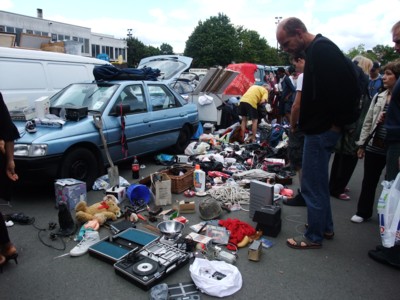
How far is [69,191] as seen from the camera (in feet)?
13.0

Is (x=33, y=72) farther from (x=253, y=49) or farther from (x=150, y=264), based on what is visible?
(x=253, y=49)

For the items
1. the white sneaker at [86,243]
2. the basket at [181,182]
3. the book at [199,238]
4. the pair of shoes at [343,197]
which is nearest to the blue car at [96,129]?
the basket at [181,182]

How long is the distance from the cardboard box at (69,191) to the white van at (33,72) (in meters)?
2.76

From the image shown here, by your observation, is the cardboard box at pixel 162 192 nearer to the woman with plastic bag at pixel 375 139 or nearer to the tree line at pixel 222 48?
the woman with plastic bag at pixel 375 139

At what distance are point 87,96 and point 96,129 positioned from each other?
0.97 m

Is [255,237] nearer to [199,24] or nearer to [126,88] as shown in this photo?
[126,88]

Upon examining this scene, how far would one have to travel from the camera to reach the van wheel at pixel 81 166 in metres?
4.26

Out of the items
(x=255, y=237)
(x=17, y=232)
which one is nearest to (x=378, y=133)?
(x=255, y=237)

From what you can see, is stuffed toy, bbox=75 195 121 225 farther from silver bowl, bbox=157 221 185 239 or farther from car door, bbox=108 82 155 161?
car door, bbox=108 82 155 161

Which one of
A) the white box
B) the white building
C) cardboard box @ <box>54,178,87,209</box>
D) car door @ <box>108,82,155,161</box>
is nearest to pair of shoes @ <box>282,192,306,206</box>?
car door @ <box>108,82,155,161</box>

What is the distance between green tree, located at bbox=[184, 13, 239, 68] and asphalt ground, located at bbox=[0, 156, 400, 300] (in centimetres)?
4789

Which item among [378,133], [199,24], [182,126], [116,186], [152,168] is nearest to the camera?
[378,133]

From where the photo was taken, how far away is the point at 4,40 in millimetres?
8336

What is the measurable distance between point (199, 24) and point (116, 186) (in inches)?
2142
